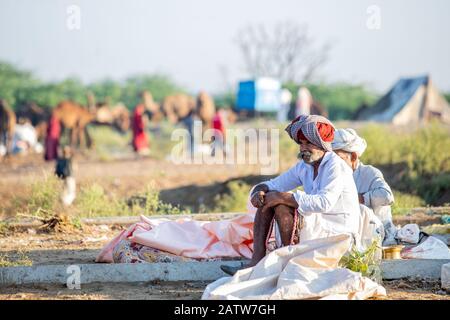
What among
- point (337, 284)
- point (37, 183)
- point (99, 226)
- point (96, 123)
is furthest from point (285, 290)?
point (96, 123)

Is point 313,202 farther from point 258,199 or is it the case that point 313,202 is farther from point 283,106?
point 283,106

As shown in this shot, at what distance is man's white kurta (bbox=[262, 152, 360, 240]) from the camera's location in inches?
270

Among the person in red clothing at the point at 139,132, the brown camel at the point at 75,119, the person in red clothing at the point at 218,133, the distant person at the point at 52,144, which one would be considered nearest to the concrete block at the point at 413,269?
the distant person at the point at 52,144

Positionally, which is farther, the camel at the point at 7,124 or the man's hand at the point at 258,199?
the camel at the point at 7,124

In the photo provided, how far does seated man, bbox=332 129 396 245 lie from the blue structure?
24033mm

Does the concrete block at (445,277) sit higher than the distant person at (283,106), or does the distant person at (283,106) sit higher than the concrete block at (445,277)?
the concrete block at (445,277)

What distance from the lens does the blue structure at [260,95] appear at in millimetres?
32406

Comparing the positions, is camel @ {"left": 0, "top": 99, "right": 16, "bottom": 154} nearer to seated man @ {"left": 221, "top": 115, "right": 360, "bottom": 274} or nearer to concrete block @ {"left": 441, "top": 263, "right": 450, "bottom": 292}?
seated man @ {"left": 221, "top": 115, "right": 360, "bottom": 274}

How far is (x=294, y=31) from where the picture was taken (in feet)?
155

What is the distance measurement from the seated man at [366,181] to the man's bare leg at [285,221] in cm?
118

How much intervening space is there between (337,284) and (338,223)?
2.10 feet

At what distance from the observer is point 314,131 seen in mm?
7043

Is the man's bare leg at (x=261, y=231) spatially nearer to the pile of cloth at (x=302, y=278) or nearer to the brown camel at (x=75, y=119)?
the pile of cloth at (x=302, y=278)

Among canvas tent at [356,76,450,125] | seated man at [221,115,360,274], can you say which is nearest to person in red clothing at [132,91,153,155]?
canvas tent at [356,76,450,125]
